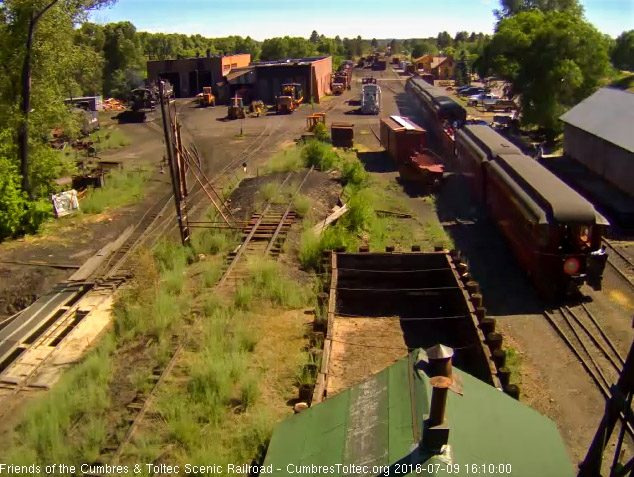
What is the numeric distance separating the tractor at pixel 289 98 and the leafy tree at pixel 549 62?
1668 centimetres

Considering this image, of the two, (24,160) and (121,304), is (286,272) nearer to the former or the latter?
(121,304)

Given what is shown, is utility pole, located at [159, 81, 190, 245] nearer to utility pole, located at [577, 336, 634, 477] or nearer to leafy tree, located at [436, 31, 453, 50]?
utility pole, located at [577, 336, 634, 477]

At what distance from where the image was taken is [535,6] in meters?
51.2

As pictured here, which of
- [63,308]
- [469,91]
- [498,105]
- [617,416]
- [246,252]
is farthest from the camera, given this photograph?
[469,91]

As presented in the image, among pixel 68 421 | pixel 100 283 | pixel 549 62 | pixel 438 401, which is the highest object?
pixel 549 62

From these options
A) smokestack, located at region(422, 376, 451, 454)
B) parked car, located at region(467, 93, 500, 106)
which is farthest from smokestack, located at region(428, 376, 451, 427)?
parked car, located at region(467, 93, 500, 106)

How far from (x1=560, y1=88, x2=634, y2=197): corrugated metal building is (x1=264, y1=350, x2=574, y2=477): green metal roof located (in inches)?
642

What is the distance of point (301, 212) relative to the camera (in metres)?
16.9

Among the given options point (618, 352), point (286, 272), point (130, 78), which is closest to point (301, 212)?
point (286, 272)

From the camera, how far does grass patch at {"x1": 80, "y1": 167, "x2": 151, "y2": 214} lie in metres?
19.7

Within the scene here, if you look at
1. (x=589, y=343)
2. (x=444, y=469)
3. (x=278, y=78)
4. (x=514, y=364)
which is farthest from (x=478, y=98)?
(x=444, y=469)

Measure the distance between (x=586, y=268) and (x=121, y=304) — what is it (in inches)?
388

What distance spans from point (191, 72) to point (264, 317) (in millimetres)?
44816

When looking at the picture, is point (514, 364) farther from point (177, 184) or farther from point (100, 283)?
point (177, 184)
